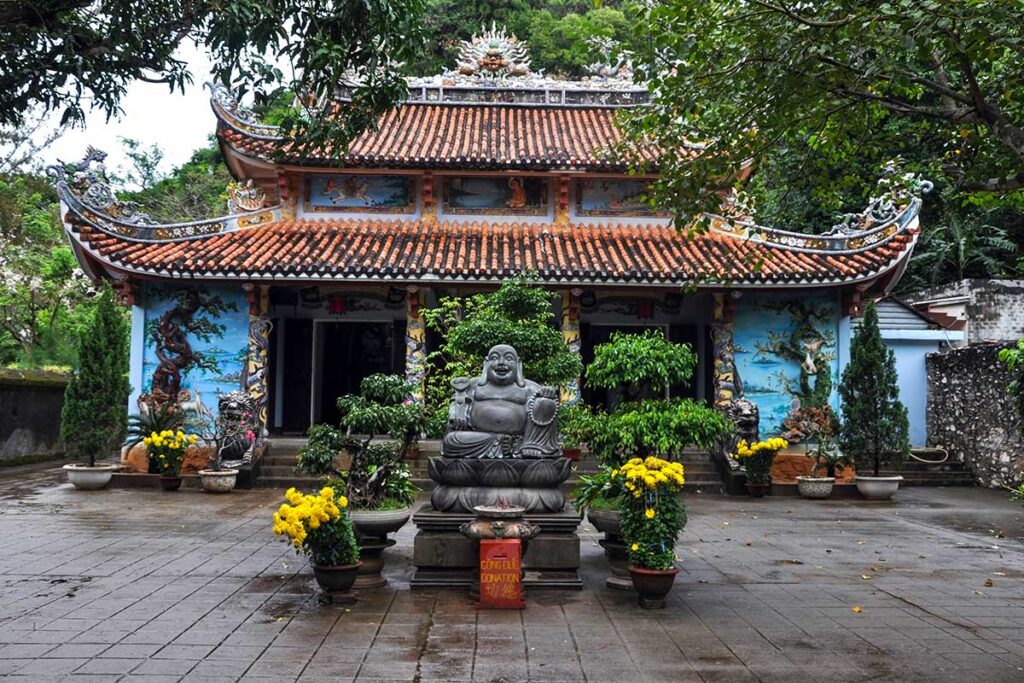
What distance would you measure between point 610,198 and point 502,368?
9.43 m

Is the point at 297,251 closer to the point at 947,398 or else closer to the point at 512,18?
the point at 947,398

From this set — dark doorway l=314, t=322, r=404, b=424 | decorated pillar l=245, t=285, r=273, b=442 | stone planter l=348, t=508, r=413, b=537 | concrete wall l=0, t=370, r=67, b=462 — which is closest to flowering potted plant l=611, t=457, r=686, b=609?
stone planter l=348, t=508, r=413, b=537

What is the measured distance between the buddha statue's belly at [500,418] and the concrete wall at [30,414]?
13.4 metres

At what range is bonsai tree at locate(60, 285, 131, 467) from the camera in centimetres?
1316

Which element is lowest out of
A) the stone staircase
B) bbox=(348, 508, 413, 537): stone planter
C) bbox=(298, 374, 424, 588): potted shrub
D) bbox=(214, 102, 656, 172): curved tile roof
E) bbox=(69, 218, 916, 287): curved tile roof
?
the stone staircase

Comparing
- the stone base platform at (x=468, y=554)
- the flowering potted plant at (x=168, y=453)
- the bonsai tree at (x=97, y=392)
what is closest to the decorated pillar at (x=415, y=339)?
the flowering potted plant at (x=168, y=453)

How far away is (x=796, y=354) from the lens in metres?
14.7

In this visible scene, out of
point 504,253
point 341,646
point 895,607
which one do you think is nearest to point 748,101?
point 895,607

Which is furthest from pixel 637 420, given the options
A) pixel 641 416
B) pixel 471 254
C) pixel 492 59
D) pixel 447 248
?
pixel 492 59

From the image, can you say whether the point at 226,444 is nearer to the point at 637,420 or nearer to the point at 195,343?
the point at 195,343

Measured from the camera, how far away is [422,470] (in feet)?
45.0

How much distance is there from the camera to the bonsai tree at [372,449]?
6867 mm

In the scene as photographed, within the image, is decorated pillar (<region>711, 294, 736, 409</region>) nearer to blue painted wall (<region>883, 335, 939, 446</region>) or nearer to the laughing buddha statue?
blue painted wall (<region>883, 335, 939, 446</region>)

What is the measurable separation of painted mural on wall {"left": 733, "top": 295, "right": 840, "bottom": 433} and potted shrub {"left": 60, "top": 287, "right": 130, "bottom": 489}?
10.7 metres
